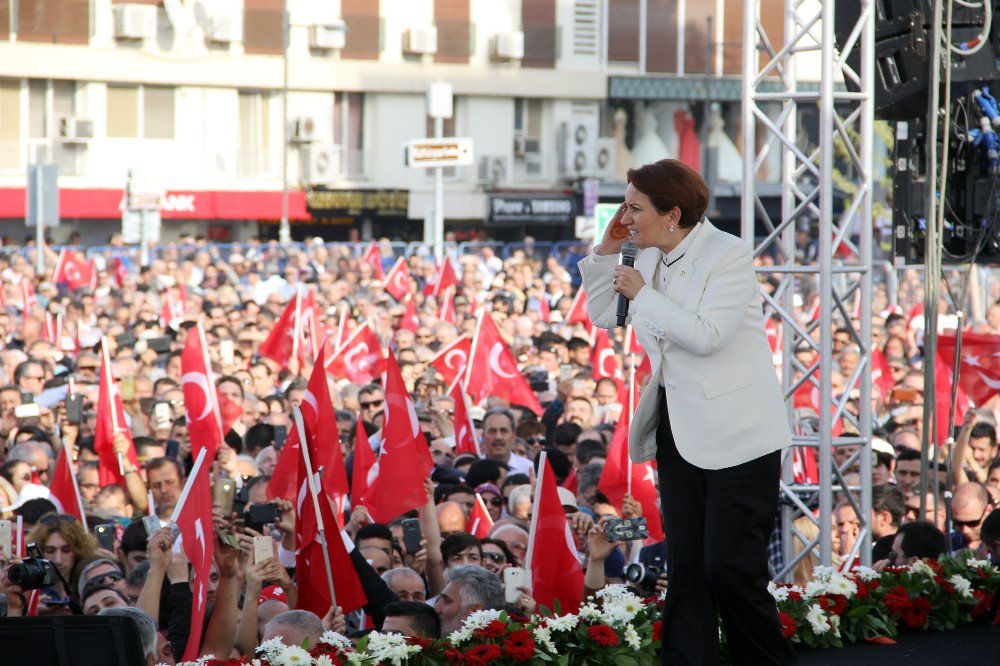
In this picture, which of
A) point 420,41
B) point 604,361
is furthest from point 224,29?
point 604,361

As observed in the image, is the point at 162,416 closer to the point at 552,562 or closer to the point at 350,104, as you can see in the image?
the point at 552,562

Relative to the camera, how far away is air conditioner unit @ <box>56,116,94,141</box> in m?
43.7

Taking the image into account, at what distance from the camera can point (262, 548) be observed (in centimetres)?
633

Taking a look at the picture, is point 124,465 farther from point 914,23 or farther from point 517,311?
point 517,311

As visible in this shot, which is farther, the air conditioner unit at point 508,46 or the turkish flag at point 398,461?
the air conditioner unit at point 508,46

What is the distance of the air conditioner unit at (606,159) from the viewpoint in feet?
162

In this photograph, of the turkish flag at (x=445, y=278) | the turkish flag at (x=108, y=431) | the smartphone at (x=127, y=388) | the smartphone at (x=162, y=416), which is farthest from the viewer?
the turkish flag at (x=445, y=278)

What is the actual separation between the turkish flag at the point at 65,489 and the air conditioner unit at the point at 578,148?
1575 inches

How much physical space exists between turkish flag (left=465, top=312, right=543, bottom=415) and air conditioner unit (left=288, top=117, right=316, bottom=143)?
106ft

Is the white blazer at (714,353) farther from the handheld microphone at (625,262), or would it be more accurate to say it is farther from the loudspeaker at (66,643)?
the loudspeaker at (66,643)

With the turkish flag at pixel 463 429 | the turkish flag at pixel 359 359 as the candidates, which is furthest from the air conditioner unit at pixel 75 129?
the turkish flag at pixel 463 429

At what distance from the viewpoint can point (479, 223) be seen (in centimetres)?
4875

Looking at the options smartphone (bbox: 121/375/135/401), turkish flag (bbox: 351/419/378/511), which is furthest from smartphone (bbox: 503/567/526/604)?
smartphone (bbox: 121/375/135/401)

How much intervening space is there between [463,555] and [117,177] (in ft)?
127
